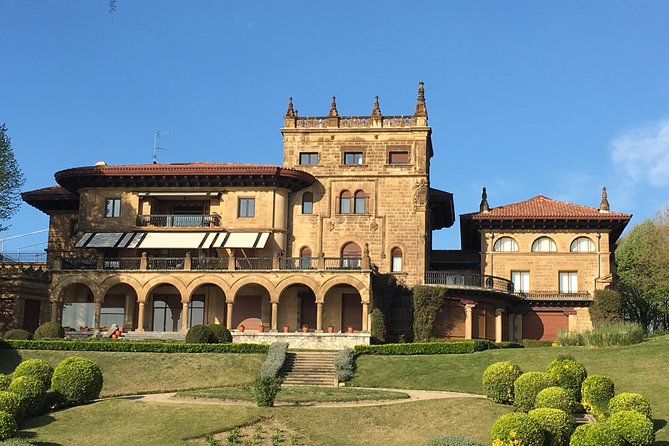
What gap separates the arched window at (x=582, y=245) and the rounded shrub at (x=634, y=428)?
114 ft

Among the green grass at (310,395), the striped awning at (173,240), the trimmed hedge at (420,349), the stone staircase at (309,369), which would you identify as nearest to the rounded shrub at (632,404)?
the green grass at (310,395)

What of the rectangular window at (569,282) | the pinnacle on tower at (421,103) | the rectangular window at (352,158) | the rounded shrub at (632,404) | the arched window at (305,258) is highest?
the pinnacle on tower at (421,103)

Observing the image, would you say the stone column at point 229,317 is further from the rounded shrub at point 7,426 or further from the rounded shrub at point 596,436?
the rounded shrub at point 596,436

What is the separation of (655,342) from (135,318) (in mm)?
31177

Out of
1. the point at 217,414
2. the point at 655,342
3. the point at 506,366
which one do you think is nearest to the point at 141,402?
the point at 217,414

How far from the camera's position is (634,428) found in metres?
26.9

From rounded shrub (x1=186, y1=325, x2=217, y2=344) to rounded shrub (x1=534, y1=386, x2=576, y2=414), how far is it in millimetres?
22062

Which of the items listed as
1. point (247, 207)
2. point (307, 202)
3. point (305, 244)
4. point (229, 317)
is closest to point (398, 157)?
point (307, 202)

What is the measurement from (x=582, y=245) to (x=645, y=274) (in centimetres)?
926

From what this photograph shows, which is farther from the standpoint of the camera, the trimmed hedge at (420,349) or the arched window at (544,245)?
the arched window at (544,245)

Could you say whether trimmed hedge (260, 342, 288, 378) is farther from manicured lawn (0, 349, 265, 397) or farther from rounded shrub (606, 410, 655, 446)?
rounded shrub (606, 410, 655, 446)

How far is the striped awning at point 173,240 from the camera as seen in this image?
187ft

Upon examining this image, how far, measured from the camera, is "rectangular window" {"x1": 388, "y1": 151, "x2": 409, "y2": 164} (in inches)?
2341

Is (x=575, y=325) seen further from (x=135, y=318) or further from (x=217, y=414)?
(x=217, y=414)
